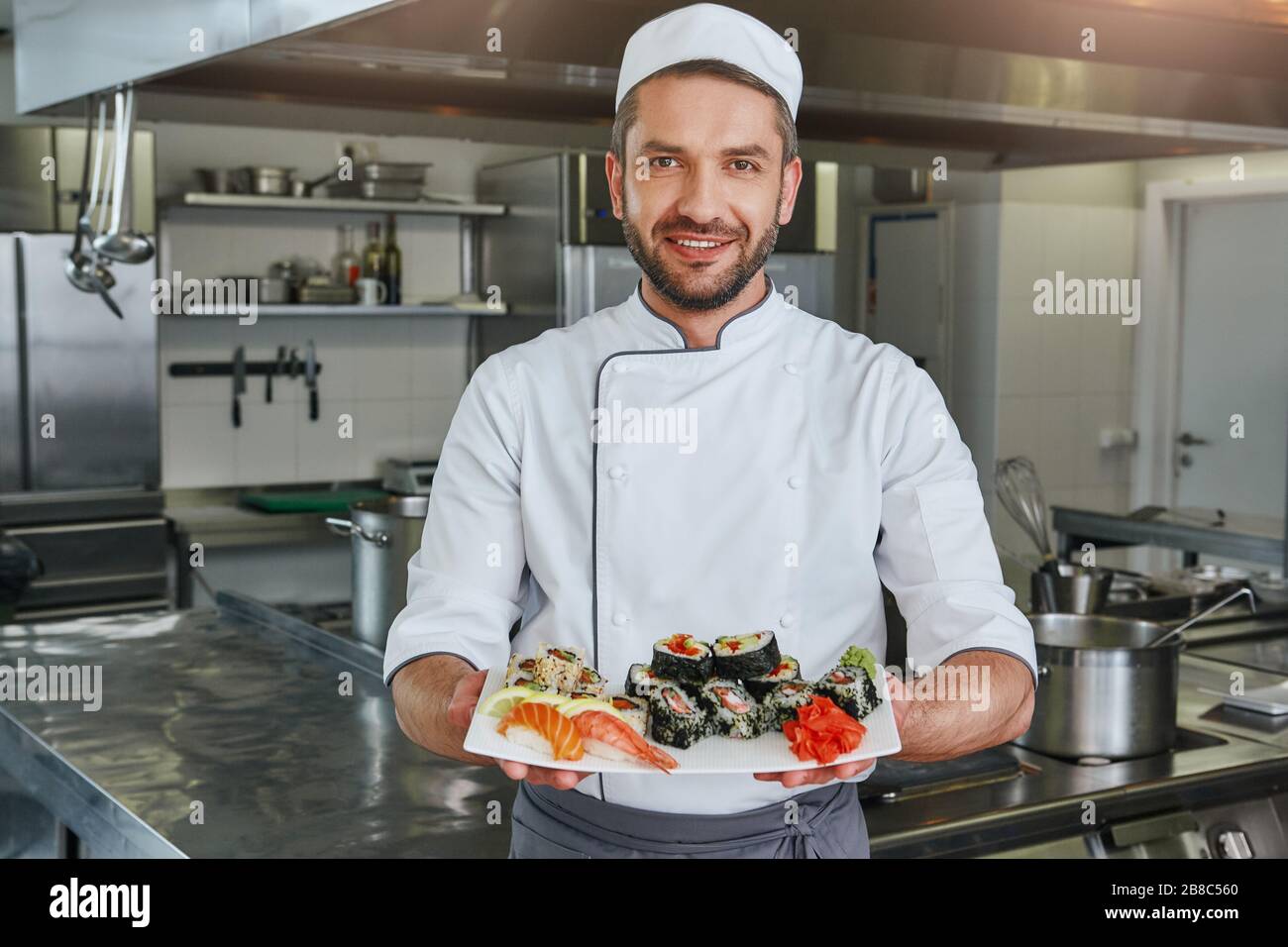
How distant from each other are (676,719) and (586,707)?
0.09 m

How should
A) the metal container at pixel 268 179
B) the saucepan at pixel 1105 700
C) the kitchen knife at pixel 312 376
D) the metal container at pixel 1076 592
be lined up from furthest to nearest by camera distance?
1. the kitchen knife at pixel 312 376
2. the metal container at pixel 268 179
3. the metal container at pixel 1076 592
4. the saucepan at pixel 1105 700

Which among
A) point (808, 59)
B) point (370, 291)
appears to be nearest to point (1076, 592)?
point (808, 59)

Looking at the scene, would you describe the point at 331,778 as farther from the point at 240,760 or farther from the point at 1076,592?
the point at 1076,592

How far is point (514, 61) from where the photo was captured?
2105mm

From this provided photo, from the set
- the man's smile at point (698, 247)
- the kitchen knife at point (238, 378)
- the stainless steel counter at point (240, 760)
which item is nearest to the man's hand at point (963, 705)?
the man's smile at point (698, 247)

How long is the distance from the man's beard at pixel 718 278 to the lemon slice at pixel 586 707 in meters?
0.44

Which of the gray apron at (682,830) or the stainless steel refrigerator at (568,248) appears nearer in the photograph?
the gray apron at (682,830)

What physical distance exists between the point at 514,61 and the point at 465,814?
1071 mm

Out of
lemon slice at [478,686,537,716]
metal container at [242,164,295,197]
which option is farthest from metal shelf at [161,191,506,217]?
lemon slice at [478,686,537,716]

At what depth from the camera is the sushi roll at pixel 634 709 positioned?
134cm

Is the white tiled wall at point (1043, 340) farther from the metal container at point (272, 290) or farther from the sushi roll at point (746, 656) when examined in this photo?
the sushi roll at point (746, 656)

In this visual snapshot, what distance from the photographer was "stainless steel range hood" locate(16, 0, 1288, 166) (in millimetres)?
1843

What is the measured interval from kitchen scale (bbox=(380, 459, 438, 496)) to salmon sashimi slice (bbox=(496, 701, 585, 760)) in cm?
401
